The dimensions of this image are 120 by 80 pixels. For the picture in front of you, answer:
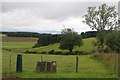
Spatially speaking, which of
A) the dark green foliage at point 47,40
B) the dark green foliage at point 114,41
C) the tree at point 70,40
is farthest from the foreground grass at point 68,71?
the dark green foliage at point 47,40

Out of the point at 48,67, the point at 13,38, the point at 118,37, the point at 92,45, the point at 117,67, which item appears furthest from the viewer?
the point at 13,38

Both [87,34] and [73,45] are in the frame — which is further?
[87,34]

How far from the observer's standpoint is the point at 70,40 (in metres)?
82.7

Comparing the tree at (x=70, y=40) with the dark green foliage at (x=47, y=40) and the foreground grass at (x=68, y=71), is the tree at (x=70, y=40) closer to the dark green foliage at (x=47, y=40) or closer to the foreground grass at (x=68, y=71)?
the dark green foliage at (x=47, y=40)

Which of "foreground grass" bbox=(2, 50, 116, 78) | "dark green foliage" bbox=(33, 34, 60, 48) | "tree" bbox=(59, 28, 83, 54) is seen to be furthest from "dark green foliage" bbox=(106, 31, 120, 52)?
"dark green foliage" bbox=(33, 34, 60, 48)

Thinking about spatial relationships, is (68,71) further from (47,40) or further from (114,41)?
(47,40)

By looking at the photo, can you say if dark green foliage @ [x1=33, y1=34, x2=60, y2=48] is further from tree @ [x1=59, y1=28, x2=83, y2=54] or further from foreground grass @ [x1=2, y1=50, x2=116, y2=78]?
foreground grass @ [x1=2, y1=50, x2=116, y2=78]

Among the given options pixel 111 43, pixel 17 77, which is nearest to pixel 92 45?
pixel 111 43

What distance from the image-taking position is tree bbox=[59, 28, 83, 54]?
81.6 meters

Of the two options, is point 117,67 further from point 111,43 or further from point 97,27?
point 97,27

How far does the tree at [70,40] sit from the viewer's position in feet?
268

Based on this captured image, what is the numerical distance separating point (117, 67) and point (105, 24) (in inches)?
2600

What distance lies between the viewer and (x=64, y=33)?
87688mm

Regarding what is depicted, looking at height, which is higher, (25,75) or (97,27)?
(97,27)
